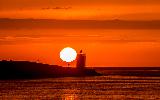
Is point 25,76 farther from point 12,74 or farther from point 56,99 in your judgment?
point 56,99

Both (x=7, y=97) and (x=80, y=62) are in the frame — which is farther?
(x=80, y=62)

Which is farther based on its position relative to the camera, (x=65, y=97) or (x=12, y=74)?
(x=12, y=74)

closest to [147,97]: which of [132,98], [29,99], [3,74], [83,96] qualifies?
[132,98]

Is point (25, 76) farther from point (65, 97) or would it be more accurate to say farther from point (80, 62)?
point (65, 97)

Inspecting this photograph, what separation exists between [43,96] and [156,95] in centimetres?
1443

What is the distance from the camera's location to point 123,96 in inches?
3580

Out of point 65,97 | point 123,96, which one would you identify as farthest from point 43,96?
point 123,96

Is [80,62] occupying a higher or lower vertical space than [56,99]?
higher

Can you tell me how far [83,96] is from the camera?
92.0 metres

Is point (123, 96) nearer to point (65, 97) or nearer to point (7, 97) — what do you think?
point (65, 97)

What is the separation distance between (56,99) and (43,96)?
478 centimetres

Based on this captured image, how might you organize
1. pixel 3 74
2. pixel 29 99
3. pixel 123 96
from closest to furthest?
pixel 29 99 → pixel 123 96 → pixel 3 74

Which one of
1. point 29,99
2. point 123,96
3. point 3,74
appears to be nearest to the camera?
point 29,99

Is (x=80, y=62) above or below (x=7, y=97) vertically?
above
